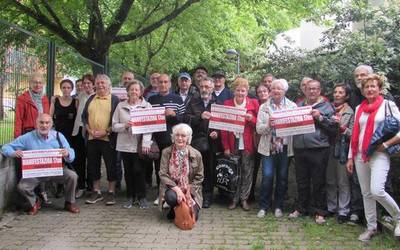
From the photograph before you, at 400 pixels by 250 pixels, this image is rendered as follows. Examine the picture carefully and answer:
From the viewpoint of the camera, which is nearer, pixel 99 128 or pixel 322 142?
pixel 322 142

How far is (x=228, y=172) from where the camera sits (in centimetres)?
786

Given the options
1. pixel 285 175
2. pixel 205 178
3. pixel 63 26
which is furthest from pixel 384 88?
pixel 63 26

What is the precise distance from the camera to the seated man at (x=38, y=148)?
721cm

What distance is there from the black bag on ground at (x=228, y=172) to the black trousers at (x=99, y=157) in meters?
1.70

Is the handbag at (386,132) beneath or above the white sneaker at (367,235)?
above

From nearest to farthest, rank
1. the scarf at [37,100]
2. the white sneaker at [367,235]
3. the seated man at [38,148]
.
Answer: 1. the white sneaker at [367,235]
2. the seated man at [38,148]
3. the scarf at [37,100]

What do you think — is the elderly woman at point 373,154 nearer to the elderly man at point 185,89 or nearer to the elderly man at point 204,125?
the elderly man at point 204,125

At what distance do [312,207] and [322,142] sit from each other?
104cm

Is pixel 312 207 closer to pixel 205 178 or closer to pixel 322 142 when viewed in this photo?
pixel 322 142

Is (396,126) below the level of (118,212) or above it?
above

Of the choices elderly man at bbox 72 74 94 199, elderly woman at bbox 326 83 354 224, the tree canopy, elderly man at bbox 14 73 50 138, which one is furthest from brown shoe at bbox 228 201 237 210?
the tree canopy

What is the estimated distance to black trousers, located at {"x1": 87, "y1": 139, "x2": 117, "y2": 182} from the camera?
8.12 meters

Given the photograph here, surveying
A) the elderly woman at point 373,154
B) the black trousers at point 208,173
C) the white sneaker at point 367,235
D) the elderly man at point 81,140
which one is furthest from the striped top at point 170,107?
the white sneaker at point 367,235

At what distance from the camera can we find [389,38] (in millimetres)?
8102
